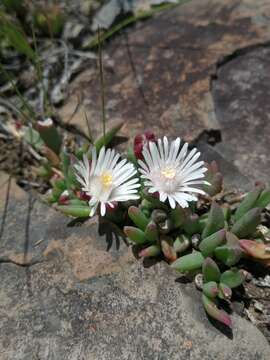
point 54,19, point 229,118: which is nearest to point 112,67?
point 54,19

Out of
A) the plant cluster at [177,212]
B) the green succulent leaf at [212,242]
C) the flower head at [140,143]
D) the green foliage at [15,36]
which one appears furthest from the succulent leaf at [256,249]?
the green foliage at [15,36]

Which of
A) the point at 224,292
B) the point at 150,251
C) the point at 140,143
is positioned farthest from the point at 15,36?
the point at 224,292

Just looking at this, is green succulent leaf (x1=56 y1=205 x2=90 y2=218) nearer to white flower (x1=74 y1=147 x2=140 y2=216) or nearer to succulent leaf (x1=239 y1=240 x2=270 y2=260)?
white flower (x1=74 y1=147 x2=140 y2=216)

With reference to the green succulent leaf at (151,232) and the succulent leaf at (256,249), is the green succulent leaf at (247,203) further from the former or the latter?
the green succulent leaf at (151,232)

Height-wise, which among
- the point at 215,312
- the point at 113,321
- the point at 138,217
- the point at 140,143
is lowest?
the point at 113,321

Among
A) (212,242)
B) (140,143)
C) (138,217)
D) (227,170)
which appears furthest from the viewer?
(227,170)

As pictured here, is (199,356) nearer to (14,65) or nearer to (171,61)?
(171,61)

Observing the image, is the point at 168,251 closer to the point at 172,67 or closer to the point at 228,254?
the point at 228,254
